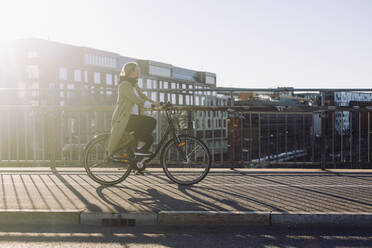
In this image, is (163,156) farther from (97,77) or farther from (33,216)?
(97,77)

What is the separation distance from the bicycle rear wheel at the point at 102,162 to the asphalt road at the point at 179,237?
1.80m

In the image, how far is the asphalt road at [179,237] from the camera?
3803 mm

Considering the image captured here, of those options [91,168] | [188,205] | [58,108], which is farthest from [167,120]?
[58,108]

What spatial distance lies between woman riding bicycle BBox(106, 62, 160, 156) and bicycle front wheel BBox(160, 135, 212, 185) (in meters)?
0.29

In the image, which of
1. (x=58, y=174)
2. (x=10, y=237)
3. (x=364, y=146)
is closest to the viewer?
(x=10, y=237)

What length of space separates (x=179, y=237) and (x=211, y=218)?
1.71 feet

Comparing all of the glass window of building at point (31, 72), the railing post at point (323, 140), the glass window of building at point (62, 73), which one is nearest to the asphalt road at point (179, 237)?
the railing post at point (323, 140)

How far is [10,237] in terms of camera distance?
4066 mm

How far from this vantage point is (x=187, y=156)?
248 inches

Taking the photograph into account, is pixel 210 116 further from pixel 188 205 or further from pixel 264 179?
pixel 188 205

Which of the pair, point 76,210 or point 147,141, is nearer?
point 76,210

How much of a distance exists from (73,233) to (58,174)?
136 inches

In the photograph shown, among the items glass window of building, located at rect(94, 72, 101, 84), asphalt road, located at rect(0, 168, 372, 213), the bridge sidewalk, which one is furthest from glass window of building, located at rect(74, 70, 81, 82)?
the bridge sidewalk

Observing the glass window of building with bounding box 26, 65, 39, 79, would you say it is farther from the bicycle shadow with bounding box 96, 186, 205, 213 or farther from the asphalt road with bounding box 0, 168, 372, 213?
the bicycle shadow with bounding box 96, 186, 205, 213
